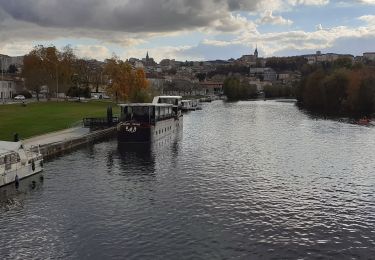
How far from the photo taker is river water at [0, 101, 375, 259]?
26.9 metres

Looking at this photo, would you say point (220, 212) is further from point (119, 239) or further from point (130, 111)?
point (130, 111)

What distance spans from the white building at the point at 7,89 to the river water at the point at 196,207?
334 feet

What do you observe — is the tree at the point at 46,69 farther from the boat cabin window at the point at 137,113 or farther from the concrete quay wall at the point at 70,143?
the boat cabin window at the point at 137,113

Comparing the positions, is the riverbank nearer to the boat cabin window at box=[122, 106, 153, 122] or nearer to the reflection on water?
the reflection on water

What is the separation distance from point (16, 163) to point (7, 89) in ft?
406

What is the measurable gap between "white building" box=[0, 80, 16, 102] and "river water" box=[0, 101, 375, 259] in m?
102

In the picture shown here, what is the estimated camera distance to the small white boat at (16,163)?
39.9 meters

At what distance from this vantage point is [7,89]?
15662 centimetres

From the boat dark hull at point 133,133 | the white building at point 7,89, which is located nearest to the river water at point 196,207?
the boat dark hull at point 133,133

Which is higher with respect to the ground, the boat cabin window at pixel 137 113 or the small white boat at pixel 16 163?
the boat cabin window at pixel 137 113

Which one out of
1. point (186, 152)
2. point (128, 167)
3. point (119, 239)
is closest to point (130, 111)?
point (186, 152)

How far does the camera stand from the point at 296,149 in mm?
62906

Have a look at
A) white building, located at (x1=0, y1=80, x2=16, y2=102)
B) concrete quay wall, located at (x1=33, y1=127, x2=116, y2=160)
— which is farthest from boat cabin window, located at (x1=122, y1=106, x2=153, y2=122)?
white building, located at (x1=0, y1=80, x2=16, y2=102)

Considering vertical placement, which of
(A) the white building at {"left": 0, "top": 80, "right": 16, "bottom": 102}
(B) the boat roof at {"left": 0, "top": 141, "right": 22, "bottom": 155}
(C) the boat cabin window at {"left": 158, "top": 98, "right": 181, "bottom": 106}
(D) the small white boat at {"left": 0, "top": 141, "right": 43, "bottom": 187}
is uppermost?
(A) the white building at {"left": 0, "top": 80, "right": 16, "bottom": 102}
